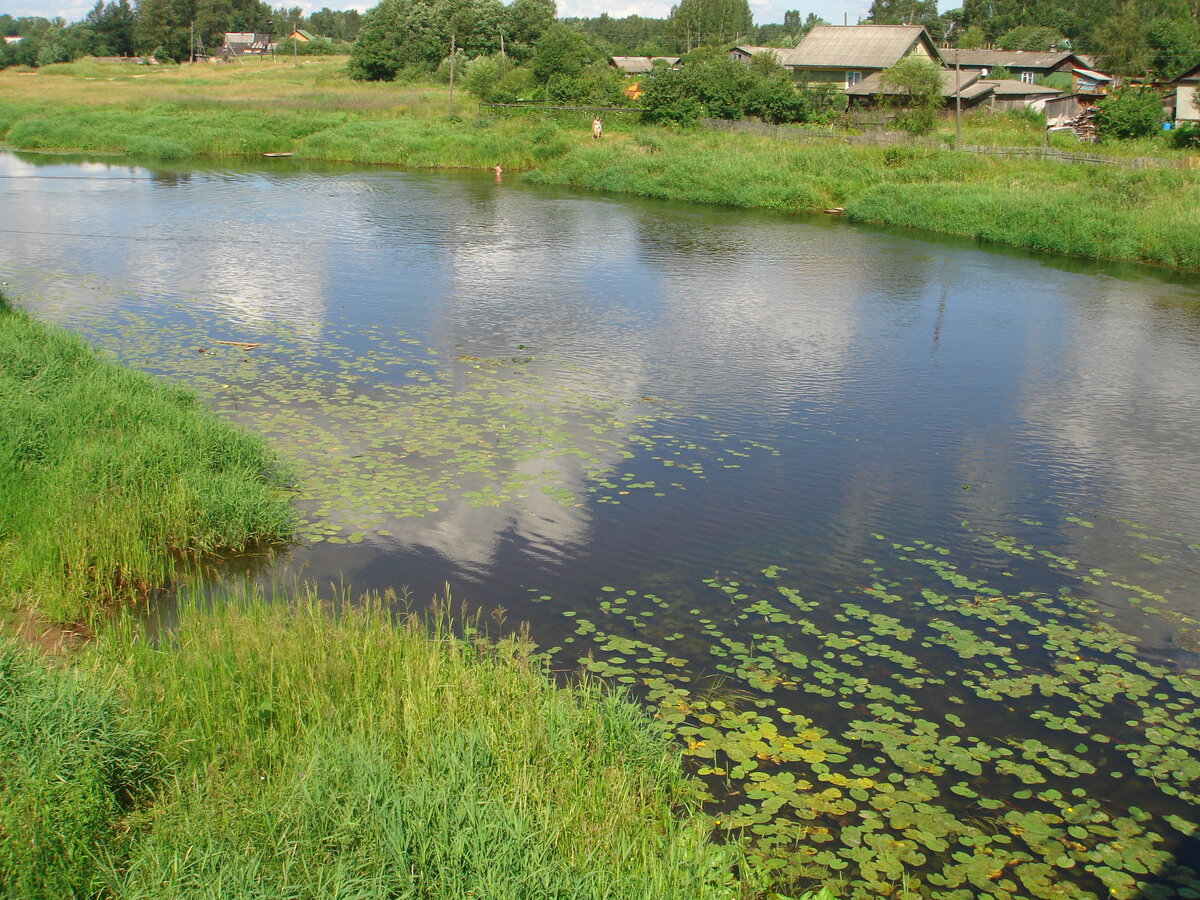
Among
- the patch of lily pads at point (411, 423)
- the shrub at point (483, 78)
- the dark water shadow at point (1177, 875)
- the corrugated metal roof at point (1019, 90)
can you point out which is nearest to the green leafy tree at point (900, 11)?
the corrugated metal roof at point (1019, 90)

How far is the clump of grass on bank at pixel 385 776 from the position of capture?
3949 millimetres

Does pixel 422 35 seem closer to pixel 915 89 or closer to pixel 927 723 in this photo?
pixel 915 89

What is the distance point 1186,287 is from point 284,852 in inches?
824

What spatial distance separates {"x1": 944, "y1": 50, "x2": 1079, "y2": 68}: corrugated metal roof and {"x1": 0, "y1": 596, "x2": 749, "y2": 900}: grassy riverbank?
6683 centimetres

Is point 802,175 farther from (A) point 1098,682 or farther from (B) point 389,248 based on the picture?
(A) point 1098,682

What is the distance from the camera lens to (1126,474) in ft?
33.1

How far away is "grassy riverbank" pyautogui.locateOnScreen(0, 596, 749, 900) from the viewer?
3941 mm

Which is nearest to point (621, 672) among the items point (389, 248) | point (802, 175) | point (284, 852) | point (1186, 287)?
point (284, 852)

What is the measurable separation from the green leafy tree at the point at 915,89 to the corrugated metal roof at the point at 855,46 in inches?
480

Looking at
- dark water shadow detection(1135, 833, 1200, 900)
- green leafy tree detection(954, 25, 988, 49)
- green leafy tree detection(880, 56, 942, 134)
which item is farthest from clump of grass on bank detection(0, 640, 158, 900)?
green leafy tree detection(954, 25, 988, 49)

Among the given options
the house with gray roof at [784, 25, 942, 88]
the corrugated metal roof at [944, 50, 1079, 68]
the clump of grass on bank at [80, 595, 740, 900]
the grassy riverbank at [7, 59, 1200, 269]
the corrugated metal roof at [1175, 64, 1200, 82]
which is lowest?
the clump of grass on bank at [80, 595, 740, 900]

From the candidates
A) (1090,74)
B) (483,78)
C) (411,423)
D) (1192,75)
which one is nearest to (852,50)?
(1192,75)

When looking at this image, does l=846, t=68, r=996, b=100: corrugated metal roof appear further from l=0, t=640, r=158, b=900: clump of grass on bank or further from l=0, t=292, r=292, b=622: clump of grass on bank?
l=0, t=640, r=158, b=900: clump of grass on bank

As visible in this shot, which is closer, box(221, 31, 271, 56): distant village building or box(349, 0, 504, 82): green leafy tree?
box(349, 0, 504, 82): green leafy tree
